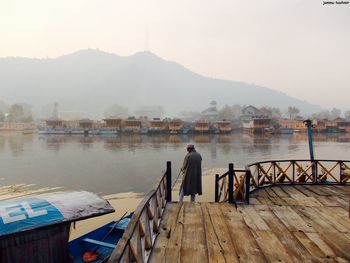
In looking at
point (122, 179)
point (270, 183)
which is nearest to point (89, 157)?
point (122, 179)

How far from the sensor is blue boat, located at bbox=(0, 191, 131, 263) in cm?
602

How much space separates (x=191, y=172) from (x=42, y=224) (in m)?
4.68

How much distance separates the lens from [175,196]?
20.0 metres

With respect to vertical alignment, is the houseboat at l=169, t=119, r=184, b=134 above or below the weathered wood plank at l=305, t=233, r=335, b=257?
above

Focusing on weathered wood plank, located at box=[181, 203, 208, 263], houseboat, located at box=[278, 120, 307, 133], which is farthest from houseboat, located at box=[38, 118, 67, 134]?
weathered wood plank, located at box=[181, 203, 208, 263]

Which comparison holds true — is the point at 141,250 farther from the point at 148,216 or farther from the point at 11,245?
the point at 11,245

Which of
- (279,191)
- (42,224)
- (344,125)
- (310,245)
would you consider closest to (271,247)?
(310,245)

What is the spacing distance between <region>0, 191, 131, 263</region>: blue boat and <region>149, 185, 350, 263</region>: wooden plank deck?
2.33 m

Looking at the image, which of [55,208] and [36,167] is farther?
[36,167]

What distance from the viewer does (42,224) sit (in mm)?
6230

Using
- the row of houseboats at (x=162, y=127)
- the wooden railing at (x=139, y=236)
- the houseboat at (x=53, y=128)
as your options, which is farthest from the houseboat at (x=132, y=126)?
the wooden railing at (x=139, y=236)

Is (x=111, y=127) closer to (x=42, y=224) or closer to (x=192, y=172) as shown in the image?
(x=192, y=172)

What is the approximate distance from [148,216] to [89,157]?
3907 centimetres

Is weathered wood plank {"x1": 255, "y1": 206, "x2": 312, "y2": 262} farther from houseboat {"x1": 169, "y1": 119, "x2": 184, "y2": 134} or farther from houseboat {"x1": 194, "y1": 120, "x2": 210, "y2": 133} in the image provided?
houseboat {"x1": 194, "y1": 120, "x2": 210, "y2": 133}
